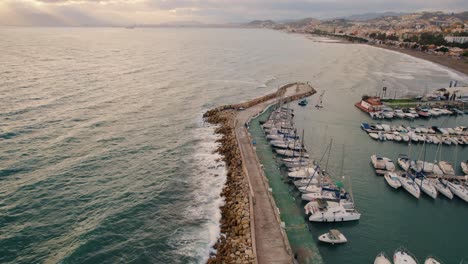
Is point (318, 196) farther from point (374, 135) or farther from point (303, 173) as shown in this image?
point (374, 135)

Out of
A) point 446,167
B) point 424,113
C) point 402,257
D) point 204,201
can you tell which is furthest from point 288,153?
point 424,113

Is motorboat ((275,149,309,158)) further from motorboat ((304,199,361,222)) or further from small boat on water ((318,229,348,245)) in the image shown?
small boat on water ((318,229,348,245))

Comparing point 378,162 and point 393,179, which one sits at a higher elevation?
point 378,162

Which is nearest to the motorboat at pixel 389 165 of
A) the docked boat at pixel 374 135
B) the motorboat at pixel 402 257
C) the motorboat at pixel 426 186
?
the motorboat at pixel 426 186

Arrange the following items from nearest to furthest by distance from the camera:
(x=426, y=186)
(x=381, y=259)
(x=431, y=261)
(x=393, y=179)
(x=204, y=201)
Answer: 1. (x=431, y=261)
2. (x=381, y=259)
3. (x=204, y=201)
4. (x=426, y=186)
5. (x=393, y=179)

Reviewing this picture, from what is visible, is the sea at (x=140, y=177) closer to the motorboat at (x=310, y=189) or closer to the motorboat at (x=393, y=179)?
the motorboat at (x=393, y=179)

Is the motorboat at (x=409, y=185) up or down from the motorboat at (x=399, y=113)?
down

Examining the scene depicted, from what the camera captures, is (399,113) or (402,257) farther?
(399,113)

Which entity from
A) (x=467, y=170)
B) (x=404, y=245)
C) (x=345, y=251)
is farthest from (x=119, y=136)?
(x=467, y=170)
